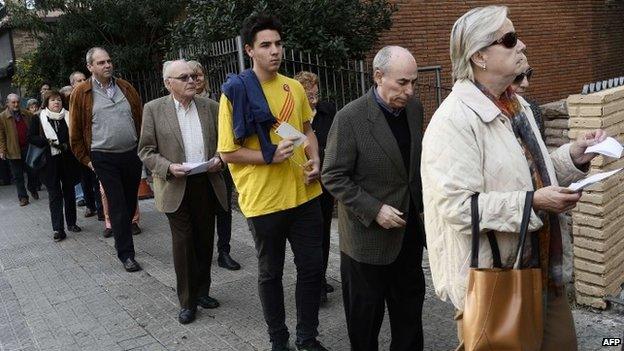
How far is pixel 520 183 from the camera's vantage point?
7.23ft

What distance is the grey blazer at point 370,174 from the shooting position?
10.2 ft

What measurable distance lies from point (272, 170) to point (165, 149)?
127 centimetres

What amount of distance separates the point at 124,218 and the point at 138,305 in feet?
3.80

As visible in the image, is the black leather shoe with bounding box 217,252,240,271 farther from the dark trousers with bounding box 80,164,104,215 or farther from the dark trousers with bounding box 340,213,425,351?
the dark trousers with bounding box 80,164,104,215

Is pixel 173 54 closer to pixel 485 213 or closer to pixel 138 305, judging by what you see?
pixel 138 305

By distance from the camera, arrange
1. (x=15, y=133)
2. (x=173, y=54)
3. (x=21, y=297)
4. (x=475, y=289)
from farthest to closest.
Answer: (x=15, y=133)
(x=173, y=54)
(x=21, y=297)
(x=475, y=289)

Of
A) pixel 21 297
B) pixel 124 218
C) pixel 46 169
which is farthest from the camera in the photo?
pixel 46 169

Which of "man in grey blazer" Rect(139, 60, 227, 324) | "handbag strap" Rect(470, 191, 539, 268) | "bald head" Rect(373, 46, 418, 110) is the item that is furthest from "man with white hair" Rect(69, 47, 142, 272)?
"handbag strap" Rect(470, 191, 539, 268)

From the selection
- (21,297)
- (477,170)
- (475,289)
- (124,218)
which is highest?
(477,170)

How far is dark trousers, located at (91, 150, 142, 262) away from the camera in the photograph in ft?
19.2

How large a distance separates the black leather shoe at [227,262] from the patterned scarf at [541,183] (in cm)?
383

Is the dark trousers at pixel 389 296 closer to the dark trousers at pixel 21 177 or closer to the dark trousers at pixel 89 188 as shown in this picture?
the dark trousers at pixel 89 188

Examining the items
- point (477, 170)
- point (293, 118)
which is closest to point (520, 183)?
point (477, 170)

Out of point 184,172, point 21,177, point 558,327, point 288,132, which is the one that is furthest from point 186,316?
point 21,177
